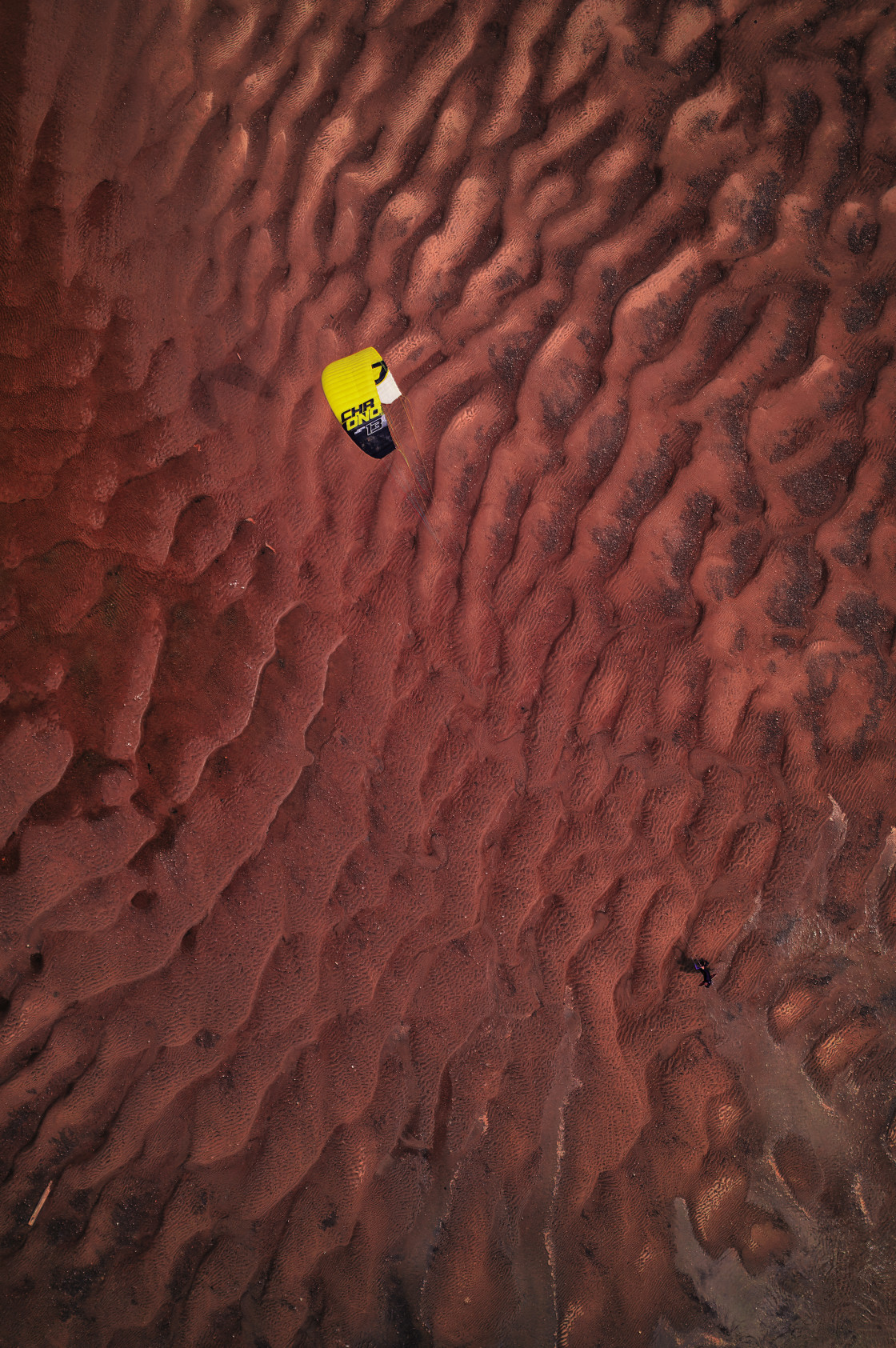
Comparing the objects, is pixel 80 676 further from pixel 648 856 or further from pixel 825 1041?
pixel 825 1041

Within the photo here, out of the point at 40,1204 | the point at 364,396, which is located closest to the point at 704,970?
the point at 364,396

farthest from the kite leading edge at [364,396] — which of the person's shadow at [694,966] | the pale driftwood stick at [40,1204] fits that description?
the pale driftwood stick at [40,1204]

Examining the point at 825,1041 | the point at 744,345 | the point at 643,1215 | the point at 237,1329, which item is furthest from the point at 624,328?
the point at 237,1329

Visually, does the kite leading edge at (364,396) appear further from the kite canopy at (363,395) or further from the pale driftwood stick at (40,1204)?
the pale driftwood stick at (40,1204)

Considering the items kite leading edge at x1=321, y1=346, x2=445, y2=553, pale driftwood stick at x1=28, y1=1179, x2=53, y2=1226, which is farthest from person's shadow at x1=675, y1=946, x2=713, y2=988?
pale driftwood stick at x1=28, y1=1179, x2=53, y2=1226

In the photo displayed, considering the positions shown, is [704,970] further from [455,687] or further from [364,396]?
[364,396]
